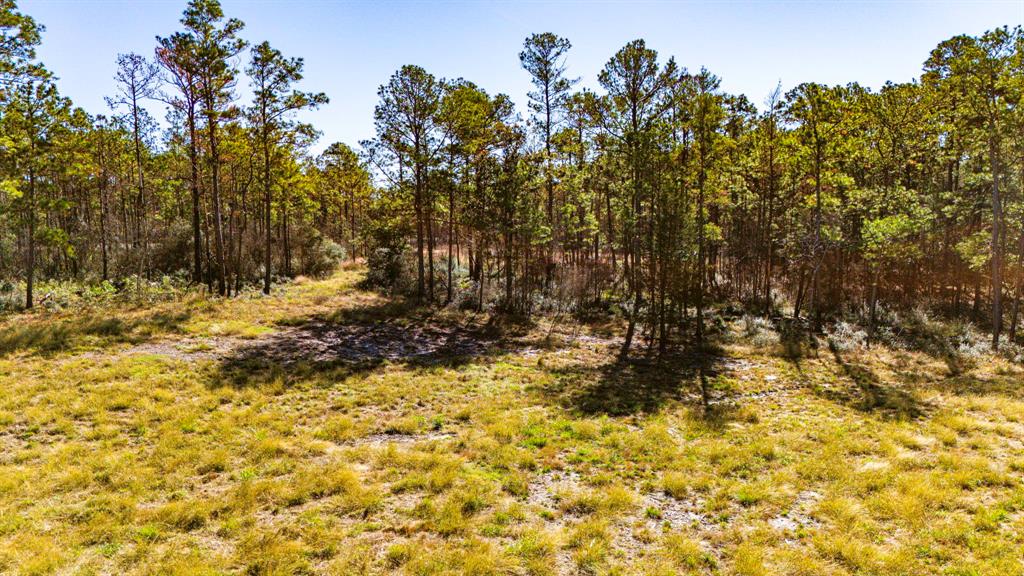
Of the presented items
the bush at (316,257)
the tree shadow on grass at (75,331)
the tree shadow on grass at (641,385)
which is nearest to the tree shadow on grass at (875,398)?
the tree shadow on grass at (641,385)

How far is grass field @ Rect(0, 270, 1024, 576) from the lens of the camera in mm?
5672

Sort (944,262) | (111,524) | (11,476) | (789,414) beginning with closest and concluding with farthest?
(111,524) → (11,476) → (789,414) → (944,262)

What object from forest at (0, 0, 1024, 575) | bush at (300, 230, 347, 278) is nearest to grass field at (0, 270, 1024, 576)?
forest at (0, 0, 1024, 575)

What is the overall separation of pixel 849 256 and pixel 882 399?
2146 centimetres

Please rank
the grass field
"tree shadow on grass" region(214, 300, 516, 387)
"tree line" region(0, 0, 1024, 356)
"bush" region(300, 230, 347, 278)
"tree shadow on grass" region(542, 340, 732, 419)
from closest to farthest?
the grass field
"tree shadow on grass" region(542, 340, 732, 419)
"tree shadow on grass" region(214, 300, 516, 387)
"tree line" region(0, 0, 1024, 356)
"bush" region(300, 230, 347, 278)

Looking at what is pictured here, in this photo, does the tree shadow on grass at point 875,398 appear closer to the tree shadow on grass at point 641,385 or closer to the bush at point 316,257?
the tree shadow on grass at point 641,385

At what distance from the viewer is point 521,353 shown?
56.9 feet

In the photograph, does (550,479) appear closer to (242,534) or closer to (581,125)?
(242,534)

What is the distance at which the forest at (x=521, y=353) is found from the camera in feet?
20.1

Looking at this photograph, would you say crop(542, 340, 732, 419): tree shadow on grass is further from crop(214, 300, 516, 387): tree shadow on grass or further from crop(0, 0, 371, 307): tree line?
crop(0, 0, 371, 307): tree line

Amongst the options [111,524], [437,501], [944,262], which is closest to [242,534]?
[111,524]

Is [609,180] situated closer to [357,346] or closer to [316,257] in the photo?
[357,346]

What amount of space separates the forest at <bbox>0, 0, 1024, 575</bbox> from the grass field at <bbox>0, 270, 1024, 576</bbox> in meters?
0.06

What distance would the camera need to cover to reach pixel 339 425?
959cm
